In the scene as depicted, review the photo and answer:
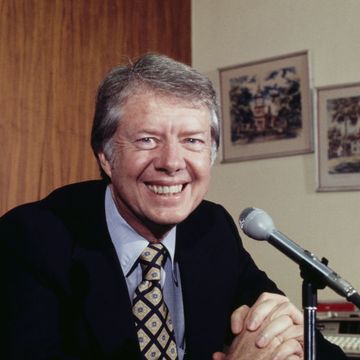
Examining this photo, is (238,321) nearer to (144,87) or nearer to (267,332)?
(267,332)

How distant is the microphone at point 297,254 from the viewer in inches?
53.5

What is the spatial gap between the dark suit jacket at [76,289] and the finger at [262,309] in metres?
0.20

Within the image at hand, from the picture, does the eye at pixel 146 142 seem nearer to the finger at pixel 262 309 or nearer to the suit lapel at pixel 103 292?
the suit lapel at pixel 103 292

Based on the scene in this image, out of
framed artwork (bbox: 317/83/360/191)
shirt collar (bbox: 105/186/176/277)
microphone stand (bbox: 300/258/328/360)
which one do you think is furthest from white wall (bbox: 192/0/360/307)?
microphone stand (bbox: 300/258/328/360)

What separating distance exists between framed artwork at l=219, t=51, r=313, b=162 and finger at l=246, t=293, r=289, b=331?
175 cm

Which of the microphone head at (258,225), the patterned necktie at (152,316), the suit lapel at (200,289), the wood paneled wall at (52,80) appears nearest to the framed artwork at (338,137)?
the wood paneled wall at (52,80)

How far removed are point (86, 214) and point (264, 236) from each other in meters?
0.78

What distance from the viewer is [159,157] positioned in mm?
1971

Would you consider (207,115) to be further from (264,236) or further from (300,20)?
(300,20)

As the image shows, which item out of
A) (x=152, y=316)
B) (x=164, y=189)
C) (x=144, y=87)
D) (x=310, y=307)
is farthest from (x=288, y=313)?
(x=144, y=87)

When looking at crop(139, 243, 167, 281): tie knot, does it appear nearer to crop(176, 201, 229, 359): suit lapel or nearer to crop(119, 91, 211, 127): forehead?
crop(176, 201, 229, 359): suit lapel

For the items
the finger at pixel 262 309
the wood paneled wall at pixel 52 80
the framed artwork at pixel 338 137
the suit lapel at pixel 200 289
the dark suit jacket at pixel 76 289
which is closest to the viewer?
the dark suit jacket at pixel 76 289

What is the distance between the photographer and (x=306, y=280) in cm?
141

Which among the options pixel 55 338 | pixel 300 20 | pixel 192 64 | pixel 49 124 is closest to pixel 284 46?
pixel 300 20
